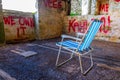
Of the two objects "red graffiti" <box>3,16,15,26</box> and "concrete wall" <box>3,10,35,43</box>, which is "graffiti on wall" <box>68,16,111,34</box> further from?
"red graffiti" <box>3,16,15,26</box>

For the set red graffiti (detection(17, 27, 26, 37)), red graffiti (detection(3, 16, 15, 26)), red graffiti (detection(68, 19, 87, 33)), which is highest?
red graffiti (detection(3, 16, 15, 26))

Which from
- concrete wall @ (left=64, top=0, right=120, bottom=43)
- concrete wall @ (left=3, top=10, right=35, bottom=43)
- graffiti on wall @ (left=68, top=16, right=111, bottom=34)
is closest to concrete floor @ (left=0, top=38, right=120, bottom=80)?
concrete wall @ (left=3, top=10, right=35, bottom=43)

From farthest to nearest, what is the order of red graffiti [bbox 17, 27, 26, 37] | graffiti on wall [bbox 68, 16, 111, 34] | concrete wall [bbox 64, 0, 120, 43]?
1. graffiti on wall [bbox 68, 16, 111, 34]
2. concrete wall [bbox 64, 0, 120, 43]
3. red graffiti [bbox 17, 27, 26, 37]

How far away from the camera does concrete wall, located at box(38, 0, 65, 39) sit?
4.87 metres

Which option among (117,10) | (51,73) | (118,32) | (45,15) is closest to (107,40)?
(118,32)

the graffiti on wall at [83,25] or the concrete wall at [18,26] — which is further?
the graffiti on wall at [83,25]

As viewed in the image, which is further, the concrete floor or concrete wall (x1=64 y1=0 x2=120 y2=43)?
concrete wall (x1=64 y1=0 x2=120 y2=43)

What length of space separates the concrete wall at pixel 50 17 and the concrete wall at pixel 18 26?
1.27 feet

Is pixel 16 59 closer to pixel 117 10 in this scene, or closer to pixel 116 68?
pixel 116 68

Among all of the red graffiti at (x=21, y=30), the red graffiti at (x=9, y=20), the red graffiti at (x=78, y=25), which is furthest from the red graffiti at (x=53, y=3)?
the red graffiti at (x=9, y=20)

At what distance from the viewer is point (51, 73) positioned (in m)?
1.93

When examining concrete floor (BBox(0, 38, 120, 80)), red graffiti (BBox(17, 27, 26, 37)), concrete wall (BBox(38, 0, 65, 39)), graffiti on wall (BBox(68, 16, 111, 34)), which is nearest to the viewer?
concrete floor (BBox(0, 38, 120, 80))

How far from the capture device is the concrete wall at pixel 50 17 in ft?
16.0

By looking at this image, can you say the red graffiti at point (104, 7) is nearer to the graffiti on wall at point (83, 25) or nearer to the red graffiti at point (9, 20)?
the graffiti on wall at point (83, 25)
